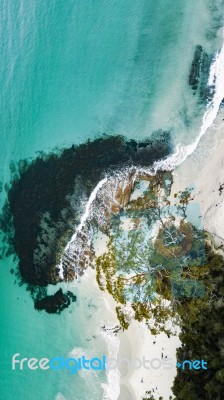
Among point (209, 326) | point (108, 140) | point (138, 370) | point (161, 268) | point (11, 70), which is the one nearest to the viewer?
point (209, 326)

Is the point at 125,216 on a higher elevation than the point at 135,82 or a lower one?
lower

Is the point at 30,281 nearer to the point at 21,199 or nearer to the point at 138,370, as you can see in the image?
the point at 21,199

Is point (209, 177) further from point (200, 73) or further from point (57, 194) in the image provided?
point (57, 194)

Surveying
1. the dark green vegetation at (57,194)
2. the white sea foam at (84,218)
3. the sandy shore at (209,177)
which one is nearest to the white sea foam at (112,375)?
the dark green vegetation at (57,194)

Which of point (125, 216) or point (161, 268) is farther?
point (125, 216)

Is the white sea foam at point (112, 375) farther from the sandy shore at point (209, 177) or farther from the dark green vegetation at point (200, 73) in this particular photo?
the dark green vegetation at point (200, 73)

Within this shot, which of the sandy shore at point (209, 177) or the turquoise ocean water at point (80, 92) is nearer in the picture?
the sandy shore at point (209, 177)

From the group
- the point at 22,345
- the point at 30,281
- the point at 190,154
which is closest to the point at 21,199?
the point at 30,281

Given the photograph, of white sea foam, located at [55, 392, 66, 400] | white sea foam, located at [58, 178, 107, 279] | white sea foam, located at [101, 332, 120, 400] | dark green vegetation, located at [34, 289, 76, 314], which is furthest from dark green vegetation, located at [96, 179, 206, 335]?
white sea foam, located at [55, 392, 66, 400]
